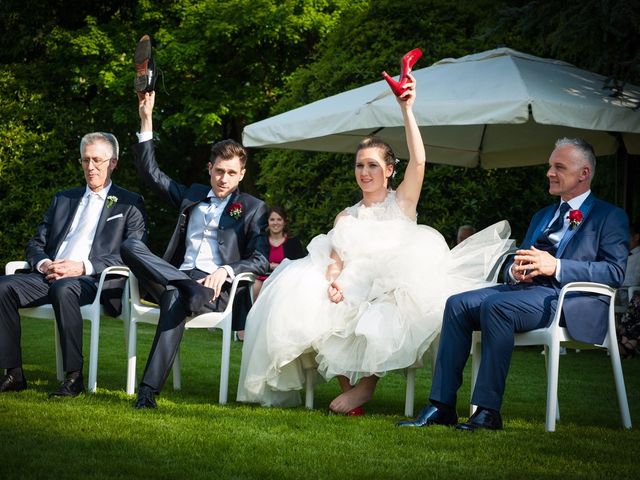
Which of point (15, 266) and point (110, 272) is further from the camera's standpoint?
point (15, 266)

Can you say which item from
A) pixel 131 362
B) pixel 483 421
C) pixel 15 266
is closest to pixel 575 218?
pixel 483 421

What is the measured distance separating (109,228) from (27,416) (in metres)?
1.86

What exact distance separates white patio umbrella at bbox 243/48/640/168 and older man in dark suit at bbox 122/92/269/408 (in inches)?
41.5

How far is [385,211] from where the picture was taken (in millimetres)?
5672

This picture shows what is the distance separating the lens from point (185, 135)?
2180 centimetres

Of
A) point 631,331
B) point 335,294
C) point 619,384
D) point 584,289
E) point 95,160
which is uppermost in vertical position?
point 95,160

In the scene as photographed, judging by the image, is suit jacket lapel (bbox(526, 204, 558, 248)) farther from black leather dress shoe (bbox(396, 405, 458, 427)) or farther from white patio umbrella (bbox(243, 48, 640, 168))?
black leather dress shoe (bbox(396, 405, 458, 427))

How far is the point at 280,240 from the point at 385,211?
4991mm

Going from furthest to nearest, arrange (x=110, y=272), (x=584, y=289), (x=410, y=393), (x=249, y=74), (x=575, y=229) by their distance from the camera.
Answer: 1. (x=249, y=74)
2. (x=110, y=272)
3. (x=410, y=393)
4. (x=575, y=229)
5. (x=584, y=289)

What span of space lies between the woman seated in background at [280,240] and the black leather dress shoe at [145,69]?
428cm

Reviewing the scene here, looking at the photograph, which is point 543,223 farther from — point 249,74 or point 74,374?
point 249,74

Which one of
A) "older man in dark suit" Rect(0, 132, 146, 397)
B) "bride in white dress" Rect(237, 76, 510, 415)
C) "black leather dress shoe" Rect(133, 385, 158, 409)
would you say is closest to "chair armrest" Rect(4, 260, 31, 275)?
"older man in dark suit" Rect(0, 132, 146, 397)

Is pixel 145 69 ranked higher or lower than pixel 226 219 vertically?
higher

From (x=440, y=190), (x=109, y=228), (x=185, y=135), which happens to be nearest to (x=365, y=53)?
(x=440, y=190)
